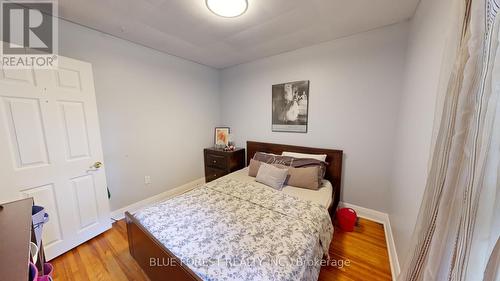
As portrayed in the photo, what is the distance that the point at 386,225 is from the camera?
6.97 feet

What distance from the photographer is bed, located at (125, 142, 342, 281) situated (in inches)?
40.8

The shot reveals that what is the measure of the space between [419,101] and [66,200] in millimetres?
3300

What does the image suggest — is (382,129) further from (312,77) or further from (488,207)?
(488,207)

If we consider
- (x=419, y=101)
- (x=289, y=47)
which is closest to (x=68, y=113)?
(x=289, y=47)

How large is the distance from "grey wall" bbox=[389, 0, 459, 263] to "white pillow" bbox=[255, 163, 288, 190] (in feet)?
3.78

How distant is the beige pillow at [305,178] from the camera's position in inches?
83.0

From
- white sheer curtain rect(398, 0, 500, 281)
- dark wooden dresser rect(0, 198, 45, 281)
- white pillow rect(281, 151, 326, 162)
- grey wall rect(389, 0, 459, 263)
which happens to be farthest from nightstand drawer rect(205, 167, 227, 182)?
white sheer curtain rect(398, 0, 500, 281)

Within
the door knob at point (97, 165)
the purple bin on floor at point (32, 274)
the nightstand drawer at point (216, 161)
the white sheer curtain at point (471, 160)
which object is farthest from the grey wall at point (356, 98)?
the purple bin on floor at point (32, 274)

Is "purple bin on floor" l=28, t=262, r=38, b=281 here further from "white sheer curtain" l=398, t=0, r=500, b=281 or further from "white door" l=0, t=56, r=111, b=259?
"white sheer curtain" l=398, t=0, r=500, b=281

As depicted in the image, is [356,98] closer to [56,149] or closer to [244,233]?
[244,233]

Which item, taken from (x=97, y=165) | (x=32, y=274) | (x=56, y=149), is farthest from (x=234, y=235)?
(x=56, y=149)

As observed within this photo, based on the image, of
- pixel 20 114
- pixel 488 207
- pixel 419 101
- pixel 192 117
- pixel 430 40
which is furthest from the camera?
pixel 192 117

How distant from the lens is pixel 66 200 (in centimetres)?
175

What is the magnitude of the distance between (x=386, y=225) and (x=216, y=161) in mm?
2687
